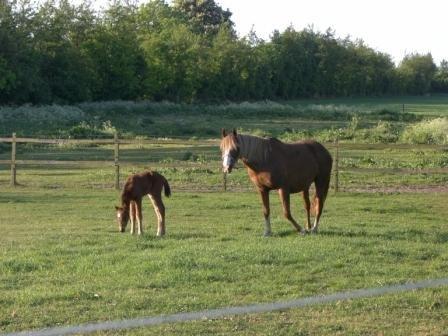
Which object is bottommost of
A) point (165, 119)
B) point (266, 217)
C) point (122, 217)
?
point (122, 217)

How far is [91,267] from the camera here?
34.1 ft

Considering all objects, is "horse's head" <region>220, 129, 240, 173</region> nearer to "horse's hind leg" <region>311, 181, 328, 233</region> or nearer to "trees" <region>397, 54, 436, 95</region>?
"horse's hind leg" <region>311, 181, 328, 233</region>

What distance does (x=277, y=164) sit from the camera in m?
13.4

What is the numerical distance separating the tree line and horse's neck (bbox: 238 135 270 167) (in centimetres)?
4293

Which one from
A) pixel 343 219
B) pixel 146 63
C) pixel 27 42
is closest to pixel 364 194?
pixel 343 219

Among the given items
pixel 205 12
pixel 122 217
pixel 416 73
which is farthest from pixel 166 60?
pixel 122 217

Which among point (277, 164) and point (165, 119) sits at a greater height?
point (165, 119)

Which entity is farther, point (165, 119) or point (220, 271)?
point (165, 119)

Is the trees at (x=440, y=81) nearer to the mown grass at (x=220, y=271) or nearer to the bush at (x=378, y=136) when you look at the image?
the bush at (x=378, y=136)

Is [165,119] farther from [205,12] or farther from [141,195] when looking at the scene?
[205,12]

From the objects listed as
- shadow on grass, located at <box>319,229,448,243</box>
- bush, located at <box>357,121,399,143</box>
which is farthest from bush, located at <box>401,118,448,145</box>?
shadow on grass, located at <box>319,229,448,243</box>

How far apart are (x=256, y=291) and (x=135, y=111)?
2213 inches

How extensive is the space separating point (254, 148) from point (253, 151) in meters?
0.05

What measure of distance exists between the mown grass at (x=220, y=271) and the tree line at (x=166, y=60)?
42.2 meters
